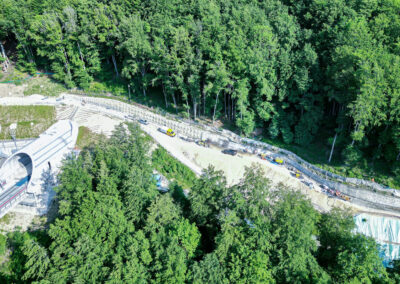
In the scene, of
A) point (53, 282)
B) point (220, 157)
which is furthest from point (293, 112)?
point (53, 282)

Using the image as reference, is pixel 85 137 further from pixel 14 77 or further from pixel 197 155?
pixel 14 77

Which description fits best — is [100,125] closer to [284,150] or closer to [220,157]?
[220,157]

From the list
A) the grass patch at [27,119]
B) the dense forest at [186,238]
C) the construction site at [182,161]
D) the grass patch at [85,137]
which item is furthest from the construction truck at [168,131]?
the grass patch at [27,119]

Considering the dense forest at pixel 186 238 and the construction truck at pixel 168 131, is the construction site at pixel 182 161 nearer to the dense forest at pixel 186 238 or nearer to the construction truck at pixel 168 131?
the construction truck at pixel 168 131

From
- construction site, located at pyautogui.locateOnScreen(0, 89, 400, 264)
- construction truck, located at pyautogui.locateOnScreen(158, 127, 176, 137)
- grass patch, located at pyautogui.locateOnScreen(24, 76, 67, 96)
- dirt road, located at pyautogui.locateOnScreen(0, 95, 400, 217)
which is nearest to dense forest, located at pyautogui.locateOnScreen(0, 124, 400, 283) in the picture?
construction site, located at pyautogui.locateOnScreen(0, 89, 400, 264)

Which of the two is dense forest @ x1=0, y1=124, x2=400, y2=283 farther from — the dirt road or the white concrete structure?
the dirt road

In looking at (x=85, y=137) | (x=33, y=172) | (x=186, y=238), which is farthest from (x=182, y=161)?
(x=33, y=172)
